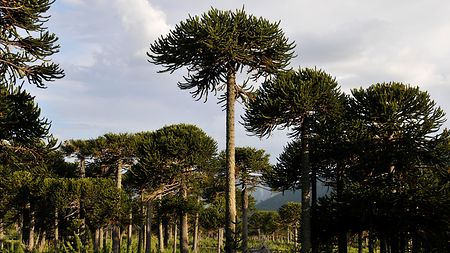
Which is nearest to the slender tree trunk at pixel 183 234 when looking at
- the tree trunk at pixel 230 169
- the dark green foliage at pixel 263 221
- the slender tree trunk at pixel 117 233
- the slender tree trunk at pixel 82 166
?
the slender tree trunk at pixel 117 233

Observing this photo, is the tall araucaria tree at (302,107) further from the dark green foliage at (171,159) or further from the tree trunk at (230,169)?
the dark green foliage at (171,159)

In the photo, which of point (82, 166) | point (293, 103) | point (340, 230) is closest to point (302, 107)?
point (293, 103)

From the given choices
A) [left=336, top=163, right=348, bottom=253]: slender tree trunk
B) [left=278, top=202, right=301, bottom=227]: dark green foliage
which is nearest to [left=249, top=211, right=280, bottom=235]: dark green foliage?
[left=278, top=202, right=301, bottom=227]: dark green foliage

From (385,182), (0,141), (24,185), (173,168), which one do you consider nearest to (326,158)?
(385,182)

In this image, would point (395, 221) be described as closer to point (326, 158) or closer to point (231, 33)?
point (326, 158)

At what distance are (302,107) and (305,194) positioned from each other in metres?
4.10

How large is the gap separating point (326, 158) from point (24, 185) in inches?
824

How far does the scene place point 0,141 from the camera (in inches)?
471

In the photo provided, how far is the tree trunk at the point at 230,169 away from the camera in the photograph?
510 inches

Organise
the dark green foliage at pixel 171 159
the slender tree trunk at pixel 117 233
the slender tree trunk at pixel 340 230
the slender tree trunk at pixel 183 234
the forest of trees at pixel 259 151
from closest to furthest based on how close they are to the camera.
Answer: the forest of trees at pixel 259 151 → the slender tree trunk at pixel 340 230 → the dark green foliage at pixel 171 159 → the slender tree trunk at pixel 183 234 → the slender tree trunk at pixel 117 233

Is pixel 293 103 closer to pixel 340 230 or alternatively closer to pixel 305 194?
pixel 305 194

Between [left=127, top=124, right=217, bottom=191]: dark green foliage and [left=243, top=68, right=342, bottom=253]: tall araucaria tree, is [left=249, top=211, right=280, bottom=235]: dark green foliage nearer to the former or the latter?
[left=127, top=124, right=217, bottom=191]: dark green foliage

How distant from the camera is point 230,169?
1389 cm

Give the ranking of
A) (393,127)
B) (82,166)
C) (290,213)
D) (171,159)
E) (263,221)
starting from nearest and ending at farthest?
(393,127) < (171,159) < (82,166) < (290,213) < (263,221)
